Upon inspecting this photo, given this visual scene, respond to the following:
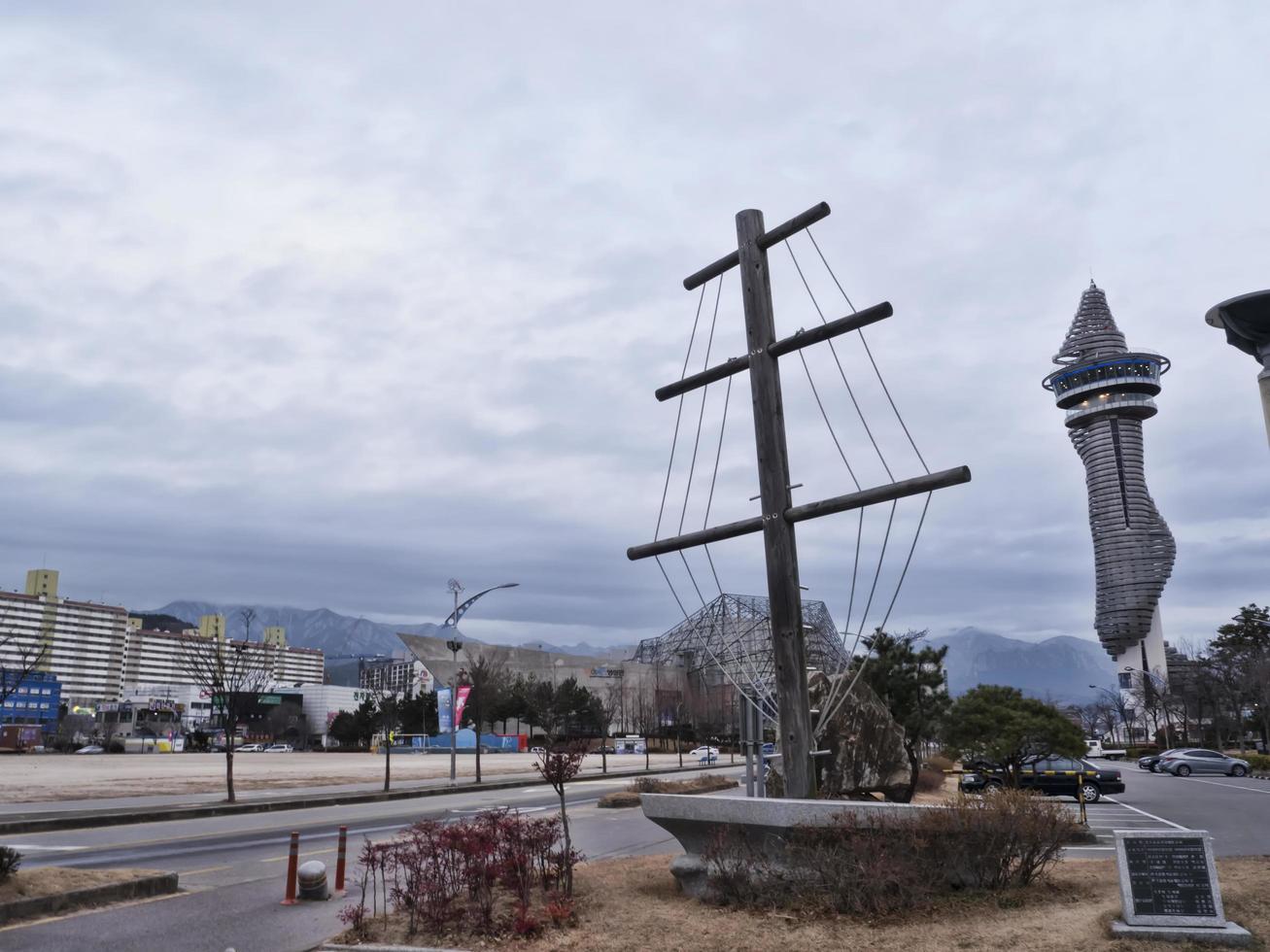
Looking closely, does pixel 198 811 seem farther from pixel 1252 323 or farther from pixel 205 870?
pixel 1252 323

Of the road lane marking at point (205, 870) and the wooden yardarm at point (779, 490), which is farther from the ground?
the wooden yardarm at point (779, 490)

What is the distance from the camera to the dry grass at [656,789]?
28.2 meters

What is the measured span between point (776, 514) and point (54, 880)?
9.59 m

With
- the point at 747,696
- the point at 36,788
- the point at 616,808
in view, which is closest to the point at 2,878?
the point at 747,696

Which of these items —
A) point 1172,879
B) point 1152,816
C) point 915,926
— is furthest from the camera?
point 1152,816

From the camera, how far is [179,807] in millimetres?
25047

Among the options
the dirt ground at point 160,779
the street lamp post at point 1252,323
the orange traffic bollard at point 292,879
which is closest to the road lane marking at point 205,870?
the orange traffic bollard at point 292,879

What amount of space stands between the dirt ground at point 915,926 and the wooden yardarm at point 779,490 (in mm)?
2220

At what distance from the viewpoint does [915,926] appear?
8430mm

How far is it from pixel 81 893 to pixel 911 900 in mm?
9254

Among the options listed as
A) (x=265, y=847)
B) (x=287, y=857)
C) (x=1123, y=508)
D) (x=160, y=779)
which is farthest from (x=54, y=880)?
(x=1123, y=508)

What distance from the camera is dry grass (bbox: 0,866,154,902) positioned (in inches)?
415

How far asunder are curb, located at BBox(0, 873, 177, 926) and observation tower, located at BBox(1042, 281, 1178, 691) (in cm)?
15986

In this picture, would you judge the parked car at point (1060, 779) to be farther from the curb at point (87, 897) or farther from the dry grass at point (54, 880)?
the dry grass at point (54, 880)
